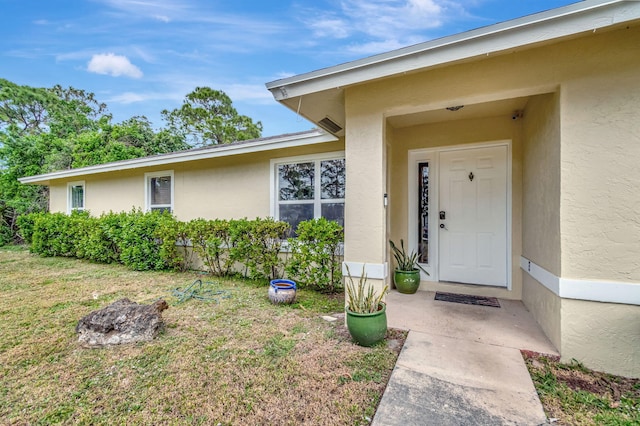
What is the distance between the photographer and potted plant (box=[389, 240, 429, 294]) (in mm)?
4293

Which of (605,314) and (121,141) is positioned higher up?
(121,141)

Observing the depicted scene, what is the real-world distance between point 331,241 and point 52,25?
10.8 m

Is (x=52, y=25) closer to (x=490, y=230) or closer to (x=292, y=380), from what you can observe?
(x=292, y=380)

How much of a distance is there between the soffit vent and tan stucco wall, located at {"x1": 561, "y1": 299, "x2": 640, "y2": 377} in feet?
11.0

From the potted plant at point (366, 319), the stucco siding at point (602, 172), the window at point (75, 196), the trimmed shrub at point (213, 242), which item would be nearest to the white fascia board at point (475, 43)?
the stucco siding at point (602, 172)

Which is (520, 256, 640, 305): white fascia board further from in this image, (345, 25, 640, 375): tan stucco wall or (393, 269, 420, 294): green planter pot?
(393, 269, 420, 294): green planter pot

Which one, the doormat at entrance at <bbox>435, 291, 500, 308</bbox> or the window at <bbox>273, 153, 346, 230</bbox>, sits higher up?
the window at <bbox>273, 153, 346, 230</bbox>

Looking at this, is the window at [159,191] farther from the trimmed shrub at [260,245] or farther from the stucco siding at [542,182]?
the stucco siding at [542,182]

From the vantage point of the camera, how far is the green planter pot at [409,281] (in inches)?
169

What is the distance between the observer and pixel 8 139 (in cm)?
1243

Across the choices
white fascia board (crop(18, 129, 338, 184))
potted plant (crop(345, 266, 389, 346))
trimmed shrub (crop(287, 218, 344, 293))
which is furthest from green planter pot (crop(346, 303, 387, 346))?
white fascia board (crop(18, 129, 338, 184))

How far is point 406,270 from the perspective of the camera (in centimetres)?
438

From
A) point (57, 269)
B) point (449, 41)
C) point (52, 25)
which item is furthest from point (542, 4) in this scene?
point (52, 25)

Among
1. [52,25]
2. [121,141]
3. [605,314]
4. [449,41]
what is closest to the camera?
[605,314]
